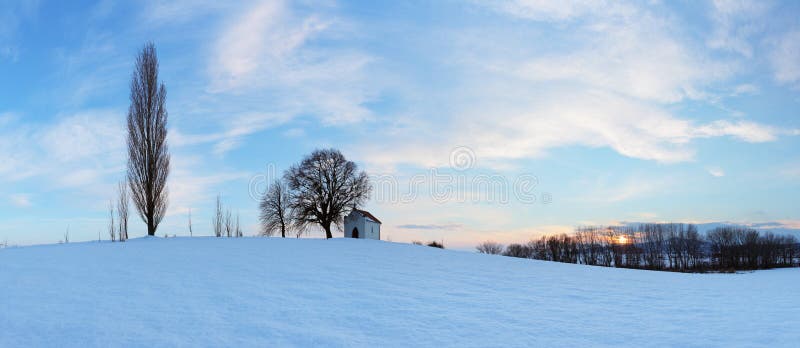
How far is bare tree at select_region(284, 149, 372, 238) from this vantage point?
39.5 m

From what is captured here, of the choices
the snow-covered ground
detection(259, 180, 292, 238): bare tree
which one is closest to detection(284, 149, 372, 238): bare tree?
detection(259, 180, 292, 238): bare tree

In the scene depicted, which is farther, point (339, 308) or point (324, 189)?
point (324, 189)

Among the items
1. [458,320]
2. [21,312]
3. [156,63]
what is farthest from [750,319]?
[156,63]

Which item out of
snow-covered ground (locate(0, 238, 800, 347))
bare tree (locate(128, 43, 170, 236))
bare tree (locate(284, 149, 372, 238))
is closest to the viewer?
snow-covered ground (locate(0, 238, 800, 347))

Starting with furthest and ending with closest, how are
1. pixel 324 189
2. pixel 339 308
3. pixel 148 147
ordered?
1. pixel 324 189
2. pixel 148 147
3. pixel 339 308

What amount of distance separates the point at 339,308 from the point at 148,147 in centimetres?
2496

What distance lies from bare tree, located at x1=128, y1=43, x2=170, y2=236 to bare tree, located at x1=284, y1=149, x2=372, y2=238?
1311 centimetres

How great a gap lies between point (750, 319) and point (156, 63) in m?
33.7

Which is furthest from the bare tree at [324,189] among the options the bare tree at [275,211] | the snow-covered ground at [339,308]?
the snow-covered ground at [339,308]

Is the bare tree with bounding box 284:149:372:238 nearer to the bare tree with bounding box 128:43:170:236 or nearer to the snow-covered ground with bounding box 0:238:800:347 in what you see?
the bare tree with bounding box 128:43:170:236

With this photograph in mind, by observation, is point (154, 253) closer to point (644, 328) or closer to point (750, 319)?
point (644, 328)

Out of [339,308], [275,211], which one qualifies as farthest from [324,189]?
[339,308]

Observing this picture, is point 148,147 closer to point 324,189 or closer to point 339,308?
point 324,189

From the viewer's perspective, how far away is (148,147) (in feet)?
91.9
